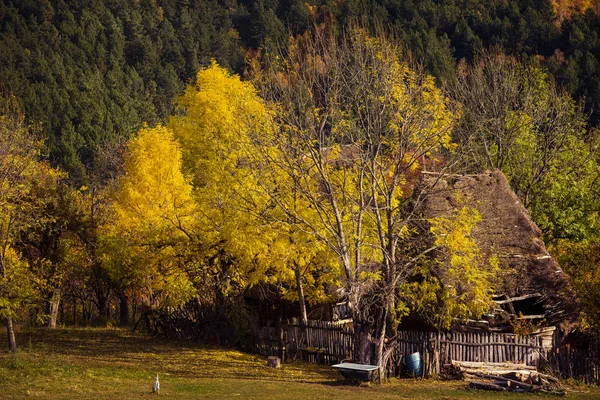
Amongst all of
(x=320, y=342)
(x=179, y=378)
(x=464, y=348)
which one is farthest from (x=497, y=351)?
(x=179, y=378)

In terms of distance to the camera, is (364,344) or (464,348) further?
(464,348)

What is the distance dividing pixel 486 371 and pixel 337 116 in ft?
32.0

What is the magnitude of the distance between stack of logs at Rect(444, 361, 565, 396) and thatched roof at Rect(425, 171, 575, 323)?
8.99 ft

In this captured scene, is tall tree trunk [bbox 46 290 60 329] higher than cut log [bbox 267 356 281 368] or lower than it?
higher

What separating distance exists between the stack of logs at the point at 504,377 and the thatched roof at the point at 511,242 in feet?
8.99

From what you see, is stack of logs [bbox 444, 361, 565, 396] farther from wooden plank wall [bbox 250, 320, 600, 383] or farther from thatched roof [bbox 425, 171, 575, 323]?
thatched roof [bbox 425, 171, 575, 323]

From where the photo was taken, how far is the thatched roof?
88.7ft

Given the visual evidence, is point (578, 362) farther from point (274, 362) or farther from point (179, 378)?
point (179, 378)

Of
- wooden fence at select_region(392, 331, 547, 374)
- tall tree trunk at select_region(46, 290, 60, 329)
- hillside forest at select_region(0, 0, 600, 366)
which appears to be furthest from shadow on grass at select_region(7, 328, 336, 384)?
wooden fence at select_region(392, 331, 547, 374)

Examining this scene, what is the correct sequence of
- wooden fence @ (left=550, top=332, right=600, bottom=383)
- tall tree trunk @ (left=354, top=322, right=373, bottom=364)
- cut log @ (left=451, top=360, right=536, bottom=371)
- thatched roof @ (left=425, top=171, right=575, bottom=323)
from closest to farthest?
tall tree trunk @ (left=354, top=322, right=373, bottom=364) → cut log @ (left=451, top=360, right=536, bottom=371) → wooden fence @ (left=550, top=332, right=600, bottom=383) → thatched roof @ (left=425, top=171, right=575, bottom=323)

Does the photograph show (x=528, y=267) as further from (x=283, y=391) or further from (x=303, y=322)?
(x=283, y=391)

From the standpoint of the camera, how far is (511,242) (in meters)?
28.8

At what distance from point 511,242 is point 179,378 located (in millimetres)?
12653

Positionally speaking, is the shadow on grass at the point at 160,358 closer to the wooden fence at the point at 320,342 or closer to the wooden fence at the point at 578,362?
the wooden fence at the point at 320,342
